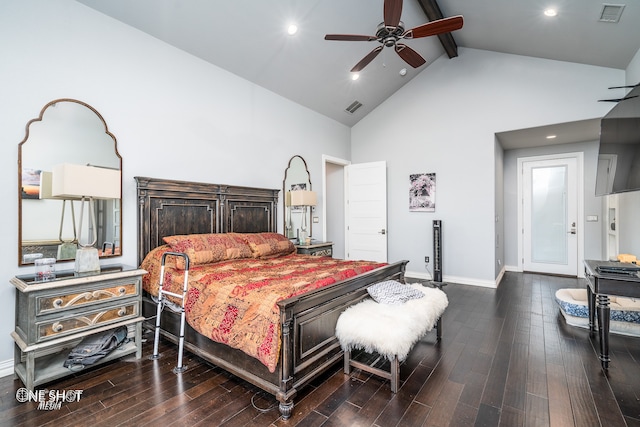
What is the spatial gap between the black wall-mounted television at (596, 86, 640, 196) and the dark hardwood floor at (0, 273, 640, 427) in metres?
1.58

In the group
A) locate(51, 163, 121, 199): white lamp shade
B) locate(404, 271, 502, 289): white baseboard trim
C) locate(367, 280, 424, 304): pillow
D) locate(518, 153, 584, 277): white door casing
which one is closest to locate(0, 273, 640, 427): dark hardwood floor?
locate(367, 280, 424, 304): pillow

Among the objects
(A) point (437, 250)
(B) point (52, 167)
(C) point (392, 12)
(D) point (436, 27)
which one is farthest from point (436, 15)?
(B) point (52, 167)

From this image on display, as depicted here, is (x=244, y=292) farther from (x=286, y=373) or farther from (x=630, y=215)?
(x=630, y=215)

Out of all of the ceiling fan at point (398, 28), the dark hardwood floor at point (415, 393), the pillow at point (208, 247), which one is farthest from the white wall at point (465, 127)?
the pillow at point (208, 247)

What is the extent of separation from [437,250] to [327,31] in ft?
12.6

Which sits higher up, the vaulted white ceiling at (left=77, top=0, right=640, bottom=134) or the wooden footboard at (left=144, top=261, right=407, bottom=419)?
the vaulted white ceiling at (left=77, top=0, right=640, bottom=134)

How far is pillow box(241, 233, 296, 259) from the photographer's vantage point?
12.2ft

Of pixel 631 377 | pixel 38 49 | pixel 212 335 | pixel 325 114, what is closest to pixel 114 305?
pixel 212 335

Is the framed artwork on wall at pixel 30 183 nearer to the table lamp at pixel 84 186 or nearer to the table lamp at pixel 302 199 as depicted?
the table lamp at pixel 84 186

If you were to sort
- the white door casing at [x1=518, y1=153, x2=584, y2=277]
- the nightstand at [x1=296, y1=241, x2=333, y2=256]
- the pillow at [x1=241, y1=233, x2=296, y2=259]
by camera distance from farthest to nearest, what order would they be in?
the white door casing at [x1=518, y1=153, x2=584, y2=277]
the nightstand at [x1=296, y1=241, x2=333, y2=256]
the pillow at [x1=241, y1=233, x2=296, y2=259]

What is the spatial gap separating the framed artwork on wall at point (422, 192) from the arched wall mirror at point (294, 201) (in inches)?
80.3

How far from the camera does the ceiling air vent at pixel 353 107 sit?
5.88 m

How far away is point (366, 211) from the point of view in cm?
608

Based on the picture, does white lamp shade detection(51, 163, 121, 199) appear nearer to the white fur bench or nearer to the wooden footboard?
the wooden footboard
